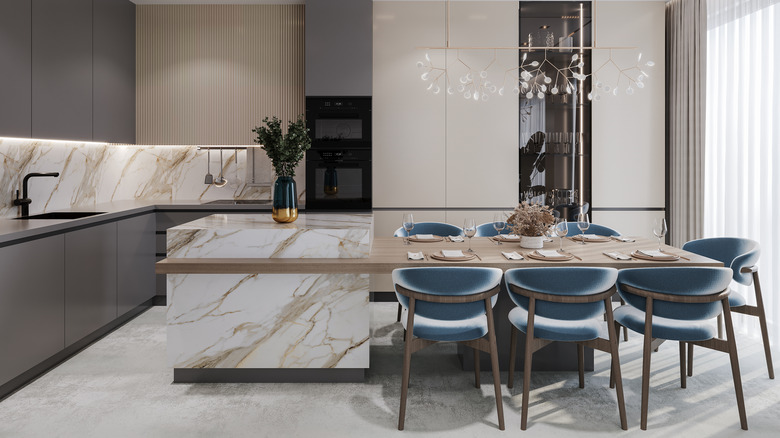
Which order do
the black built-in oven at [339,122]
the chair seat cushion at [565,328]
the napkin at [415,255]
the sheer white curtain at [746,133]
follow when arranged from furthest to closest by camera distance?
the black built-in oven at [339,122], the sheer white curtain at [746,133], the napkin at [415,255], the chair seat cushion at [565,328]

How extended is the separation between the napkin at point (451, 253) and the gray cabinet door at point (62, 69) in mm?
2814

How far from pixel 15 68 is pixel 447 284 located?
2.97m

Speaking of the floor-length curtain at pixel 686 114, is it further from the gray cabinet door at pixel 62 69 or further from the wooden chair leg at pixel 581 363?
the gray cabinet door at pixel 62 69

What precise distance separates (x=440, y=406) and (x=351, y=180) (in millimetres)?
2520

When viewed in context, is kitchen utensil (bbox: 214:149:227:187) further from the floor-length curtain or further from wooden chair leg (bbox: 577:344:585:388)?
the floor-length curtain

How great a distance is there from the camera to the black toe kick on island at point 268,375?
301cm

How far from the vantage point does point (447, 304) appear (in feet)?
8.13

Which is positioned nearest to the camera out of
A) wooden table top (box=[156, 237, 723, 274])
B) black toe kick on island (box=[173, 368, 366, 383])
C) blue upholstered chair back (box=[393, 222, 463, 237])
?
wooden table top (box=[156, 237, 723, 274])

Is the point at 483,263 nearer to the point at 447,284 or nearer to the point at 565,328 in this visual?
the point at 447,284

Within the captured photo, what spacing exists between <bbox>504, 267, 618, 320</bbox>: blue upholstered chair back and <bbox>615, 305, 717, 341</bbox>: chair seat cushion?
0.31 metres

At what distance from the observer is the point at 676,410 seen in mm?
2654

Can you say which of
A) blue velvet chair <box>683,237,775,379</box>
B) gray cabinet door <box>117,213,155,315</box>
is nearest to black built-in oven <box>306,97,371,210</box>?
gray cabinet door <box>117,213,155,315</box>

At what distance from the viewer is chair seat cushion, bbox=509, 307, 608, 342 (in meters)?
2.51

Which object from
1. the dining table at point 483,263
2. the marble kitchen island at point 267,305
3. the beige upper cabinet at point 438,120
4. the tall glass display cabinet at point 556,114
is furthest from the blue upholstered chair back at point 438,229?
the tall glass display cabinet at point 556,114
